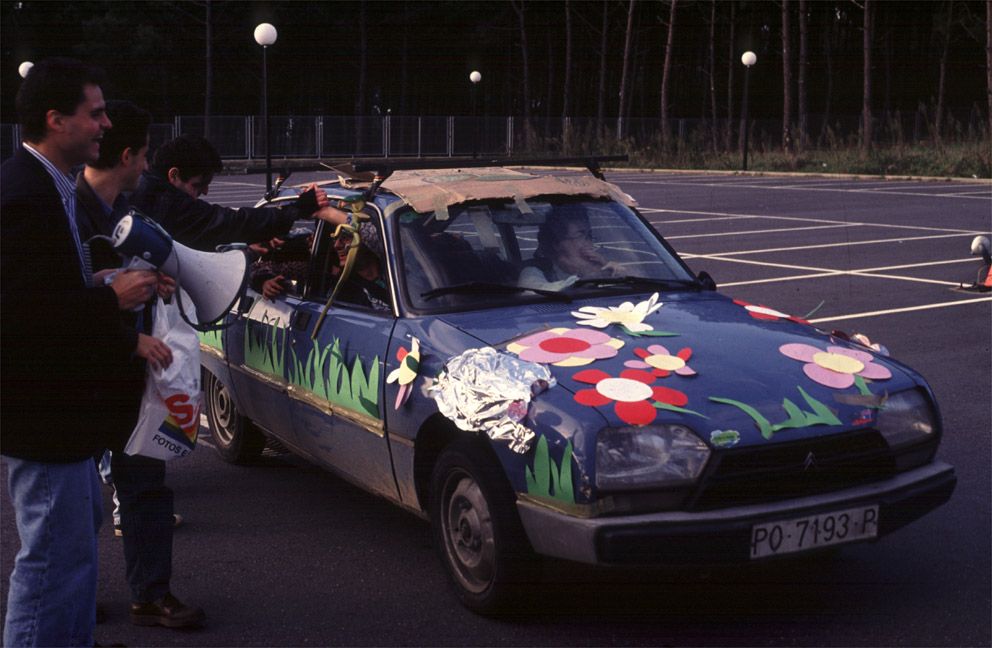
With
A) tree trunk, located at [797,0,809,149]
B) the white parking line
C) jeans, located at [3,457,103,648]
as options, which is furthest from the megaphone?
tree trunk, located at [797,0,809,149]

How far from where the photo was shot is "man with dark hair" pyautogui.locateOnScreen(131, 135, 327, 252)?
18.0 ft

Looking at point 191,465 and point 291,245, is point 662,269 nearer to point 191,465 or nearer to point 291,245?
point 291,245

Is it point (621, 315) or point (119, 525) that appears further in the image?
point (119, 525)

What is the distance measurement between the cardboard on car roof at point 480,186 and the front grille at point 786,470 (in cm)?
188

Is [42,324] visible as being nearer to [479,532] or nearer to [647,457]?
[479,532]

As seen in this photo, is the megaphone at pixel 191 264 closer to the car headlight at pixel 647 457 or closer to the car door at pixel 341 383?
the car door at pixel 341 383

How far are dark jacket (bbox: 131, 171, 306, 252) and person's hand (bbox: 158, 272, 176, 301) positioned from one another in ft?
4.38

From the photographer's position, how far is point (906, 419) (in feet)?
16.0

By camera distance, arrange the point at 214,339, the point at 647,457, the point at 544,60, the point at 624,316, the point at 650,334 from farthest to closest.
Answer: the point at 544,60 < the point at 214,339 < the point at 624,316 < the point at 650,334 < the point at 647,457

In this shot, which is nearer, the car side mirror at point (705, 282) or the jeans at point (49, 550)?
the jeans at point (49, 550)

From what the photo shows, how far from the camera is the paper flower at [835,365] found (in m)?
4.84

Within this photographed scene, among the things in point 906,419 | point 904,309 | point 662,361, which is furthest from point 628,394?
point 904,309

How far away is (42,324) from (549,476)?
1727mm

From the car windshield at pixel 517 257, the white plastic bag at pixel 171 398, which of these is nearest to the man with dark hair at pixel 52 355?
the white plastic bag at pixel 171 398
